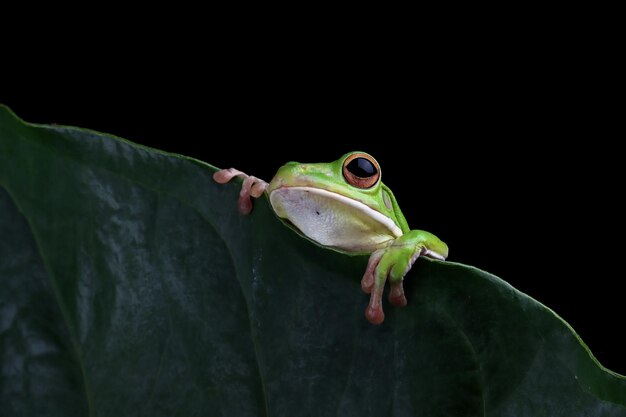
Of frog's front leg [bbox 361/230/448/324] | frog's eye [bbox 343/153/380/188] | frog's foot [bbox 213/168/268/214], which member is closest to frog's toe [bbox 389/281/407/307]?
frog's front leg [bbox 361/230/448/324]

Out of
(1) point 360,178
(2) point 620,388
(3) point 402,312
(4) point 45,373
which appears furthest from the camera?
(1) point 360,178

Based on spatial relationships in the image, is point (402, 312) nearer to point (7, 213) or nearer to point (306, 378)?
point (306, 378)

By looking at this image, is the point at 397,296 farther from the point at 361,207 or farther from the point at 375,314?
the point at 361,207

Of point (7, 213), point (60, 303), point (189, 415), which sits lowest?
point (189, 415)

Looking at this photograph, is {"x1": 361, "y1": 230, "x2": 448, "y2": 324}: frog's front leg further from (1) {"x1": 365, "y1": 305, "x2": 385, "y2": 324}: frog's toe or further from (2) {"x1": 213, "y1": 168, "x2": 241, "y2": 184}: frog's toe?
(2) {"x1": 213, "y1": 168, "x2": 241, "y2": 184}: frog's toe

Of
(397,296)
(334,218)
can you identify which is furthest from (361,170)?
(397,296)

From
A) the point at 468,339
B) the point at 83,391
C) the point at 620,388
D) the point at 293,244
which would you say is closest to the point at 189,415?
the point at 83,391

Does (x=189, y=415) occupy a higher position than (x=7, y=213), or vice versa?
(x=7, y=213)

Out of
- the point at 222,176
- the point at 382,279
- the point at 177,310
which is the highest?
the point at 222,176
